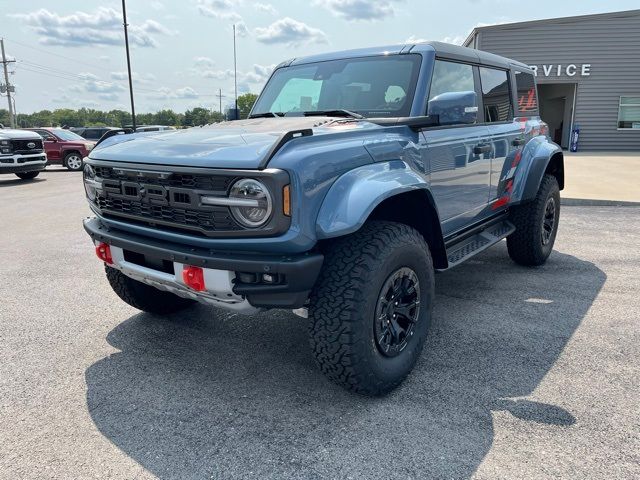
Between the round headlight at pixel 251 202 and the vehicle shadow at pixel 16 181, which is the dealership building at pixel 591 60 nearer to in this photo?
the vehicle shadow at pixel 16 181

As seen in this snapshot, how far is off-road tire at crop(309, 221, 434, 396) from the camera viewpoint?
2377 mm

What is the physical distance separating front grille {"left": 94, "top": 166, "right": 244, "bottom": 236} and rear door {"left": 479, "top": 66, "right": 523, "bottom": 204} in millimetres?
2478

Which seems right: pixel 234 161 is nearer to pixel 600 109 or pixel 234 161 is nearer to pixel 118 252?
pixel 118 252

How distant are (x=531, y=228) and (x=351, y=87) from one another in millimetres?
2310

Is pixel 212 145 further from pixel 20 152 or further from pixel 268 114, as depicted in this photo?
pixel 20 152

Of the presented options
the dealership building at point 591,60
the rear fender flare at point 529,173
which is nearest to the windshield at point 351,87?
the rear fender flare at point 529,173

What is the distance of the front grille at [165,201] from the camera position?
2.34 m

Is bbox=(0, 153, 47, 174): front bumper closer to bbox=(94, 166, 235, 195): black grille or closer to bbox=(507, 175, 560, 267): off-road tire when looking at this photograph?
bbox=(94, 166, 235, 195): black grille

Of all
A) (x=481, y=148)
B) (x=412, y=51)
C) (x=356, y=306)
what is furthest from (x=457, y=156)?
(x=356, y=306)

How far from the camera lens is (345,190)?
2395 mm

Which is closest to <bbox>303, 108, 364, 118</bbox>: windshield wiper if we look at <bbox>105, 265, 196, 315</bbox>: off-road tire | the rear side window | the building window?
<bbox>105, 265, 196, 315</bbox>: off-road tire

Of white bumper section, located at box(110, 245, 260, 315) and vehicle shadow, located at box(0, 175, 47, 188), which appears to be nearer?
white bumper section, located at box(110, 245, 260, 315)

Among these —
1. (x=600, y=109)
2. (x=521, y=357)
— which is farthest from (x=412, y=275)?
(x=600, y=109)

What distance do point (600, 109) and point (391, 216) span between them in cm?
1930
